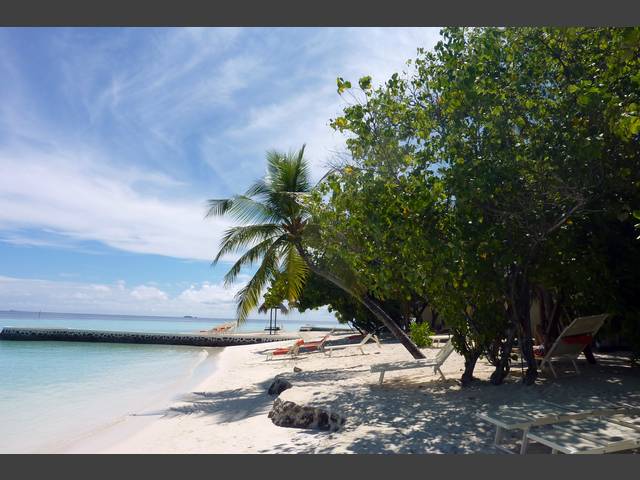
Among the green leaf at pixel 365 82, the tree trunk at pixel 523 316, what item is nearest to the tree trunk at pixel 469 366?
the tree trunk at pixel 523 316

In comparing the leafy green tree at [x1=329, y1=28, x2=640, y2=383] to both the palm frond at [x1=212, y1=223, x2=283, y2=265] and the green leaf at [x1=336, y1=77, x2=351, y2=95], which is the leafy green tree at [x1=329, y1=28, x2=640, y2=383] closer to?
the green leaf at [x1=336, y1=77, x2=351, y2=95]

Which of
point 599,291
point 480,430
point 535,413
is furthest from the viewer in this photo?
point 599,291

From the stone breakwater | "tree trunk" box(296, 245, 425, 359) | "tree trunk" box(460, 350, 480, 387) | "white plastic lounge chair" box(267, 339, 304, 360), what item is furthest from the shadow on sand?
the stone breakwater

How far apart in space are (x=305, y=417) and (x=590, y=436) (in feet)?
11.9

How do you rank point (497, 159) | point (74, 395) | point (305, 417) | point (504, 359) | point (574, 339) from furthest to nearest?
point (74, 395) < point (574, 339) < point (504, 359) < point (305, 417) < point (497, 159)

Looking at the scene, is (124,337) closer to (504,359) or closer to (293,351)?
(293,351)

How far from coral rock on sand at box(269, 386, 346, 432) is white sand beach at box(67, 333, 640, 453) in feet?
0.49

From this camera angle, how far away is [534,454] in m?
4.42

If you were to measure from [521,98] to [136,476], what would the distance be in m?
6.18

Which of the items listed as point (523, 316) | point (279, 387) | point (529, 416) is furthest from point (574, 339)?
point (279, 387)

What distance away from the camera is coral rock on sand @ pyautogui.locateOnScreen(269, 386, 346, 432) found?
6.12 meters

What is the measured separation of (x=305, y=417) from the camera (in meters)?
6.43
